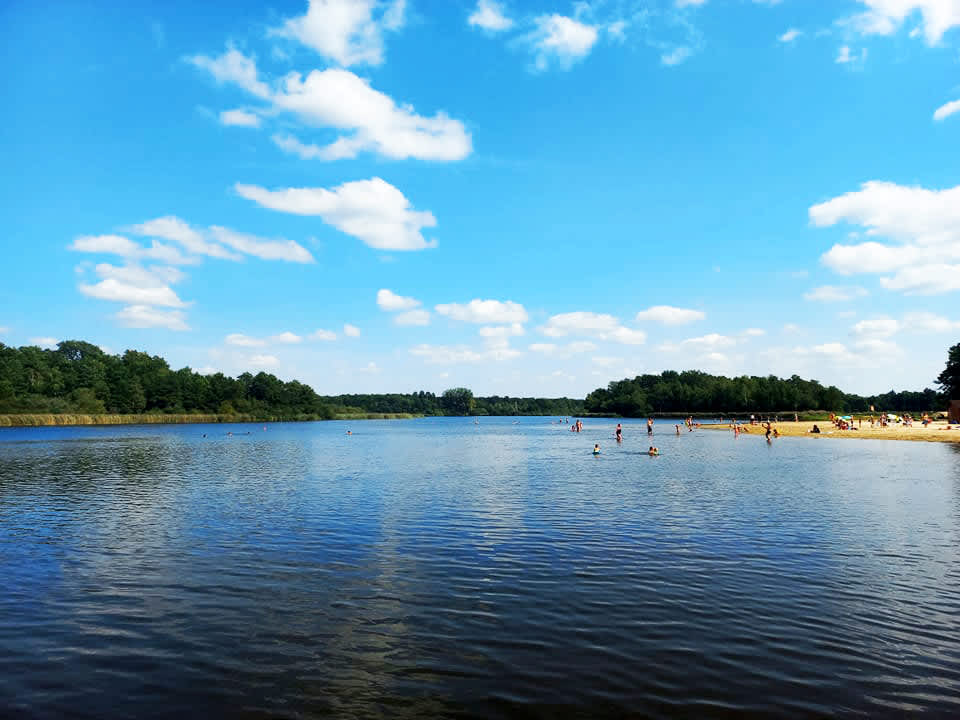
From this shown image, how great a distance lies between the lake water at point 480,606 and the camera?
36.2ft

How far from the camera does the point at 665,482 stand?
46.7 metres

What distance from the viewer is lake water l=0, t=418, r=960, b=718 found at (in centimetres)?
1104

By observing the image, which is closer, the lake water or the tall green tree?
the lake water

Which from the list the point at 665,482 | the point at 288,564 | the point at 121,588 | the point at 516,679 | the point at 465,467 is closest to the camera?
the point at 516,679

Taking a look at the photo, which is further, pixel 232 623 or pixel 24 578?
pixel 24 578

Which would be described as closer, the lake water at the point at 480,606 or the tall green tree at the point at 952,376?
the lake water at the point at 480,606

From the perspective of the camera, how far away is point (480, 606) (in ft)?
53.6

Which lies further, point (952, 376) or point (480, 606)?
point (952, 376)

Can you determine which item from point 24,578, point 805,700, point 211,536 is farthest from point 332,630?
point 211,536

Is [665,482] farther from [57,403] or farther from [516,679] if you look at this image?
[57,403]

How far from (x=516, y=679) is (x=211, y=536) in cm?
1948

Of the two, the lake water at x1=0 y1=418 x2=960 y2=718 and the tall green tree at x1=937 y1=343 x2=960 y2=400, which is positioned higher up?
the tall green tree at x1=937 y1=343 x2=960 y2=400

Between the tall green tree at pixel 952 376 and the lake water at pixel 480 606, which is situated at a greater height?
the tall green tree at pixel 952 376

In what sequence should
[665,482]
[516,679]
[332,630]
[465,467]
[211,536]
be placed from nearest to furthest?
[516,679] → [332,630] → [211,536] → [665,482] → [465,467]
